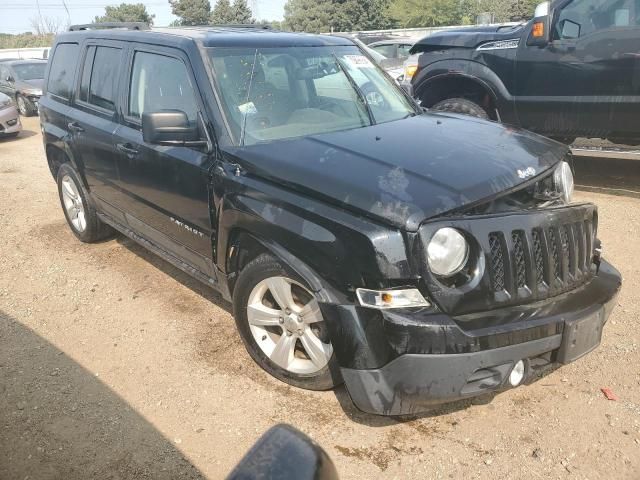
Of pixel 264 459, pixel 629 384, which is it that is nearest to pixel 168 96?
pixel 264 459

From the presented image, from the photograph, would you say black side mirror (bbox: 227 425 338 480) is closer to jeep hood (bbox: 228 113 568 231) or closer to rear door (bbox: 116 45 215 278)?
jeep hood (bbox: 228 113 568 231)

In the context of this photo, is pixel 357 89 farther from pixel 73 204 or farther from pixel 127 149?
pixel 73 204

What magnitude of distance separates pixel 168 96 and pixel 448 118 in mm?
1855

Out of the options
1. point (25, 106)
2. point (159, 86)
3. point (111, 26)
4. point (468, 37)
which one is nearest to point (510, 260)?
point (159, 86)

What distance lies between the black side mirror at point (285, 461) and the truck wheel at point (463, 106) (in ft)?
19.4

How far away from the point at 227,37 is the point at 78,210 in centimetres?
277

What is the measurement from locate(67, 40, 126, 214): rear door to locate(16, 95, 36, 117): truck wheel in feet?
40.7

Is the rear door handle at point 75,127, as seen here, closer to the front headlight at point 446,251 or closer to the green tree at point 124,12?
the front headlight at point 446,251

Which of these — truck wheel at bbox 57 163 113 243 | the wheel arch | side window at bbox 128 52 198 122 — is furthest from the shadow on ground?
the wheel arch

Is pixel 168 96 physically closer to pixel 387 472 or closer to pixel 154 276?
pixel 154 276

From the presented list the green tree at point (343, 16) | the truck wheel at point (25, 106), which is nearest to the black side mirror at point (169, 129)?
the truck wheel at point (25, 106)

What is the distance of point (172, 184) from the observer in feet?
12.0

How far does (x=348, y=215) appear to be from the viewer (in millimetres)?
2559

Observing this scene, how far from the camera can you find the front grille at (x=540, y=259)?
8.21ft
